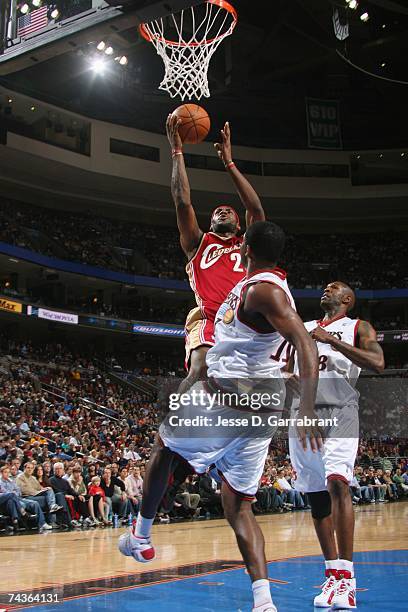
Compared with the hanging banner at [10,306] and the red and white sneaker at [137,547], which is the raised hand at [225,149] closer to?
the red and white sneaker at [137,547]

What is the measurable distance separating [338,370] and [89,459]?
9.25 meters

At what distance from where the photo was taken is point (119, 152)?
2958cm

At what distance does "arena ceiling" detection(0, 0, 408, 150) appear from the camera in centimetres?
2489

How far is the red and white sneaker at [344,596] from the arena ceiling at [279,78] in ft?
57.3

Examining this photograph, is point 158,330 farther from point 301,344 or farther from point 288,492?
point 301,344

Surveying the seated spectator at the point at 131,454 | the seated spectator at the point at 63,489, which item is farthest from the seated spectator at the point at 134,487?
the seated spectator at the point at 131,454

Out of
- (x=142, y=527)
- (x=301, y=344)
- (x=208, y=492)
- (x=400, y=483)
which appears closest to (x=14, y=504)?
(x=208, y=492)

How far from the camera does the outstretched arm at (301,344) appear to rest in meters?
3.16

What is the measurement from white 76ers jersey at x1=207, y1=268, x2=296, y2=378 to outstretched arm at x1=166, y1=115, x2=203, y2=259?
0.94 meters

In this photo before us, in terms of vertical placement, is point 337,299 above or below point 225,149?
below

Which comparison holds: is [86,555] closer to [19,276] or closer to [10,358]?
[10,358]

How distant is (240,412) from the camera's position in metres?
3.64

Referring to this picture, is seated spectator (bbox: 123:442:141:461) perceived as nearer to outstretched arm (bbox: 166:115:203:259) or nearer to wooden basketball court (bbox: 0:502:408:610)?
wooden basketball court (bbox: 0:502:408:610)

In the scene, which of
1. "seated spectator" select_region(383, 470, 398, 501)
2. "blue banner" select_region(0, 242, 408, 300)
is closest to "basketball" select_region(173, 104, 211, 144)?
"seated spectator" select_region(383, 470, 398, 501)
